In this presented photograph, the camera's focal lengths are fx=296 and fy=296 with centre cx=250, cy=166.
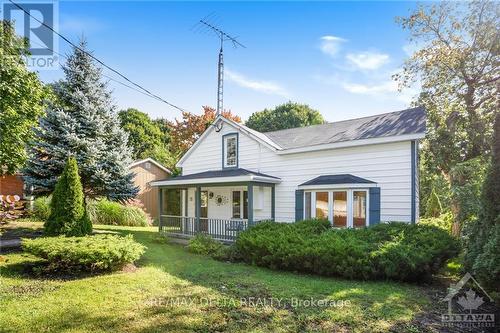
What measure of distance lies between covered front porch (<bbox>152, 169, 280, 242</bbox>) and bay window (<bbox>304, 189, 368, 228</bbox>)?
7.05ft

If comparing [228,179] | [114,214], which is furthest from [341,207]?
[114,214]

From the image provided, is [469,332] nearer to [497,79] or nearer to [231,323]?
[231,323]

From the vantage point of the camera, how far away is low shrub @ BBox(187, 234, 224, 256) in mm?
11008

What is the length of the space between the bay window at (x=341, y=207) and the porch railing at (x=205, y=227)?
2830 mm

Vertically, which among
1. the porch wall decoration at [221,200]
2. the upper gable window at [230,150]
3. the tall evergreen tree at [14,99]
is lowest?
the porch wall decoration at [221,200]

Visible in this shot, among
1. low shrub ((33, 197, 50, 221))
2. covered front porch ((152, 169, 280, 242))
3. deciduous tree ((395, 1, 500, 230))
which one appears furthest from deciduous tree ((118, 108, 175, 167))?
deciduous tree ((395, 1, 500, 230))

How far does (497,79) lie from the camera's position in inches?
529

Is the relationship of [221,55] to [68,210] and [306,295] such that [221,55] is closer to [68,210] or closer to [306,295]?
[68,210]

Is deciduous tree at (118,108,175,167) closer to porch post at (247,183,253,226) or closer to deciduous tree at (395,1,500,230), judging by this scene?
porch post at (247,183,253,226)

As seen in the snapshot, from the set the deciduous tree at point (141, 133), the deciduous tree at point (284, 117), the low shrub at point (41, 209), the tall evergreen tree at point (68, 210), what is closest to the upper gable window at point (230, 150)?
the tall evergreen tree at point (68, 210)

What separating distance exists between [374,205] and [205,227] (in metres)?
8.35

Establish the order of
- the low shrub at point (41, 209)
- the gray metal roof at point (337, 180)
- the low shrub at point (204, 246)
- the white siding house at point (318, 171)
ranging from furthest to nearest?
the low shrub at point (41, 209) → the low shrub at point (204, 246) → the gray metal roof at point (337, 180) → the white siding house at point (318, 171)

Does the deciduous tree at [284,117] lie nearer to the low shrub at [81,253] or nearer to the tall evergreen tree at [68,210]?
the tall evergreen tree at [68,210]

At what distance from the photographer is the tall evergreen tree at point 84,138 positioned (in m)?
12.1
